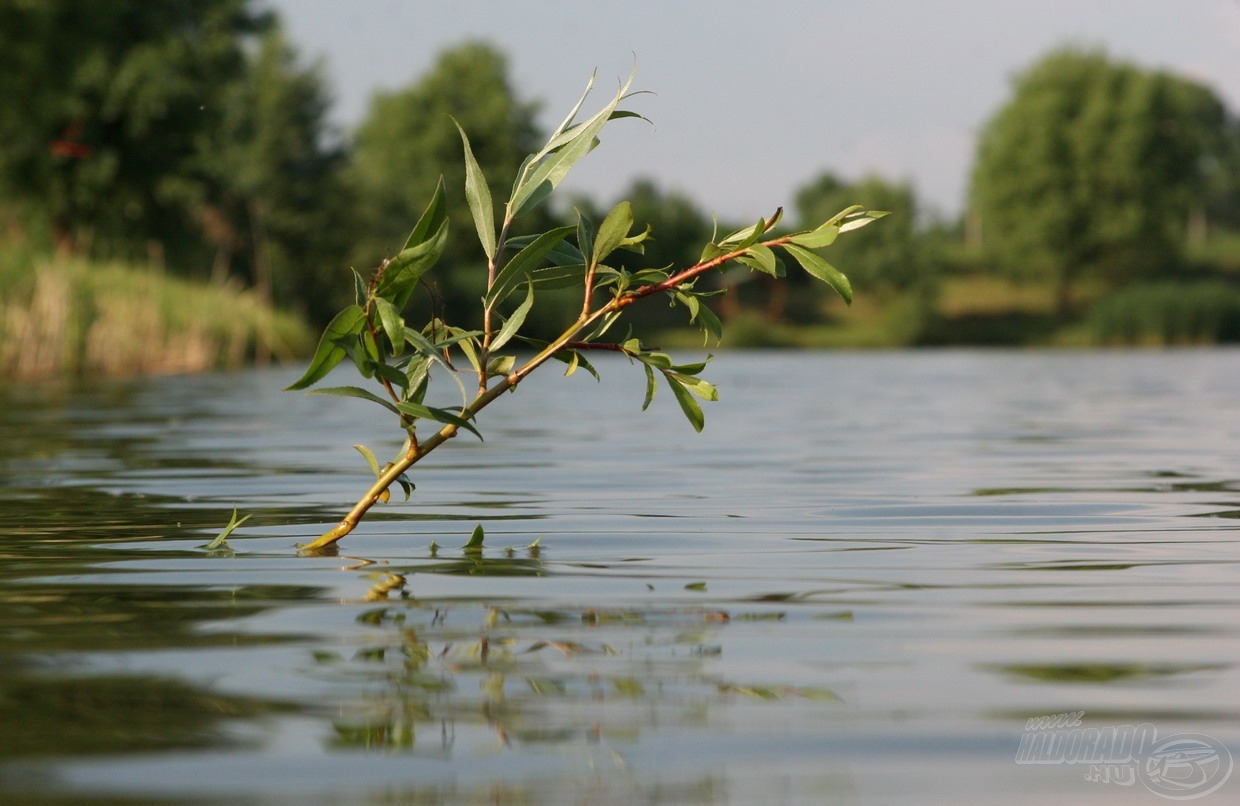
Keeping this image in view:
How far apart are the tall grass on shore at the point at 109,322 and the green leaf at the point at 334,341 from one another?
613 inches

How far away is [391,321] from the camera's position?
3631 mm

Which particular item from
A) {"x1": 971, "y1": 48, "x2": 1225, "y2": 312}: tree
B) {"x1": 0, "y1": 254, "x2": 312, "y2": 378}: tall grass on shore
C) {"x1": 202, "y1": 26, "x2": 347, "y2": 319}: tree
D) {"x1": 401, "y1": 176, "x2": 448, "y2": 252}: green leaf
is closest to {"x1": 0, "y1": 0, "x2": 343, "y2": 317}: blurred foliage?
{"x1": 202, "y1": 26, "x2": 347, "y2": 319}: tree

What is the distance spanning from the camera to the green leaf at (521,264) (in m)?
3.91

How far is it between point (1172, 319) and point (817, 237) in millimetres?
56915

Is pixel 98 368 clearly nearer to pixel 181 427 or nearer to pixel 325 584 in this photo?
pixel 181 427

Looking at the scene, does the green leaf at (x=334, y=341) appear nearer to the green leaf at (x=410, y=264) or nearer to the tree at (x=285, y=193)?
the green leaf at (x=410, y=264)

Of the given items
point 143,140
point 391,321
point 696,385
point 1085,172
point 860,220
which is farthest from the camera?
point 1085,172

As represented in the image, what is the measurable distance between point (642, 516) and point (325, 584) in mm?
1728

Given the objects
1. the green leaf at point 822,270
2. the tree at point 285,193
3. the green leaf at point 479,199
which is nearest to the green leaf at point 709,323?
the green leaf at point 822,270

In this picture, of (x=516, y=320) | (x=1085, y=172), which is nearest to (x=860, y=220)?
(x=516, y=320)

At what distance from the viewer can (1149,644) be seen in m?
2.74

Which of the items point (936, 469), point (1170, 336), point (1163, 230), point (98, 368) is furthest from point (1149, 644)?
point (1163, 230)

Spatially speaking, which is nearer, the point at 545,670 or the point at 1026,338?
the point at 545,670

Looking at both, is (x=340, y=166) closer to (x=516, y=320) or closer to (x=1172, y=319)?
(x=1172, y=319)
